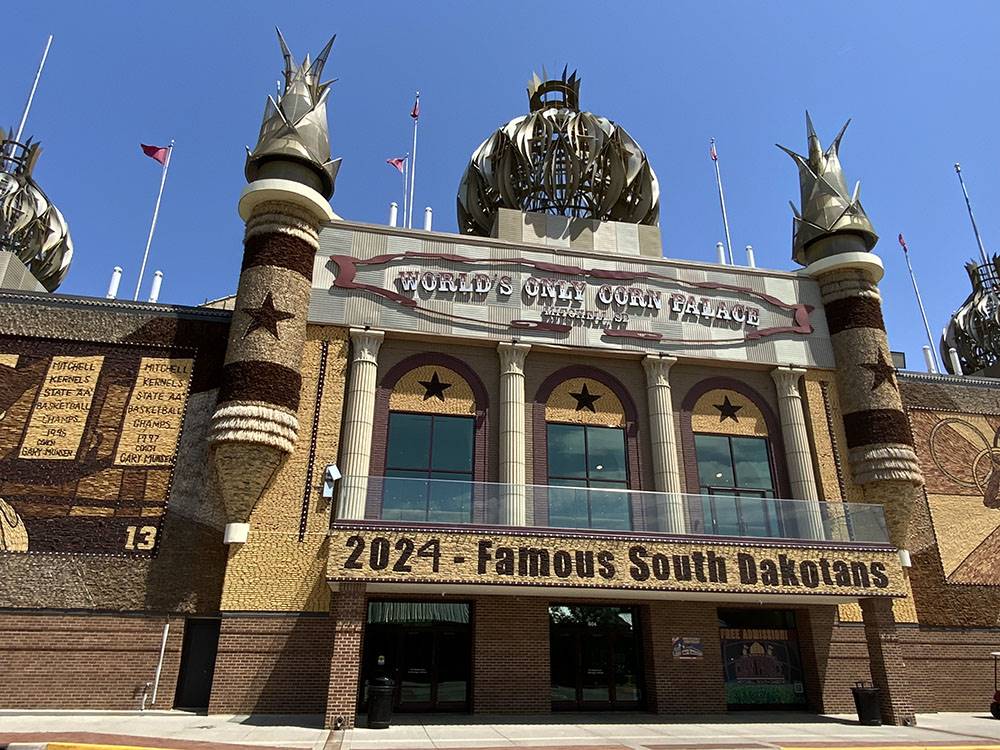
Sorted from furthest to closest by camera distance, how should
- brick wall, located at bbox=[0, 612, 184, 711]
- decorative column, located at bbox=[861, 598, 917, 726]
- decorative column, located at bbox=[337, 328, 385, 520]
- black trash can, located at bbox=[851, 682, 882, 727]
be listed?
decorative column, located at bbox=[337, 328, 385, 520] < decorative column, located at bbox=[861, 598, 917, 726] < black trash can, located at bbox=[851, 682, 882, 727] < brick wall, located at bbox=[0, 612, 184, 711]

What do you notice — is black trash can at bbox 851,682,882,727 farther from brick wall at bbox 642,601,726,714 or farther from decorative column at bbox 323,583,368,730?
decorative column at bbox 323,583,368,730

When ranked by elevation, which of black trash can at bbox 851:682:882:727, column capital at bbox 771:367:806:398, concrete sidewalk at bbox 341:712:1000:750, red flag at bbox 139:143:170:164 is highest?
red flag at bbox 139:143:170:164

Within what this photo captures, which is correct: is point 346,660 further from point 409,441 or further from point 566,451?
point 566,451

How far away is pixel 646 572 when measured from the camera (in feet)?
56.7

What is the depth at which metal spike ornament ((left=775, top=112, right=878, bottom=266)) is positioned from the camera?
26.3 meters

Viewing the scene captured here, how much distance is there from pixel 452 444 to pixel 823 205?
18.1 m

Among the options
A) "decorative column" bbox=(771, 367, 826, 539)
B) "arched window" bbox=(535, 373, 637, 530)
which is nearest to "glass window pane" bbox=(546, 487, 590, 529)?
"arched window" bbox=(535, 373, 637, 530)

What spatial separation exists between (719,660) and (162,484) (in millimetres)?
17341

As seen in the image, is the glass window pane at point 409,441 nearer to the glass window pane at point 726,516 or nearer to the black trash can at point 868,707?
the glass window pane at point 726,516

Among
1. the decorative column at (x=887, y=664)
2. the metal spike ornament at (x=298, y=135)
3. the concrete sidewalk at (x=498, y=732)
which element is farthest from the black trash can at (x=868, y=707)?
the metal spike ornament at (x=298, y=135)

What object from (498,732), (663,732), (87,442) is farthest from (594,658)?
(87,442)

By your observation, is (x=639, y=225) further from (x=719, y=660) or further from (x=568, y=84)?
(x=719, y=660)

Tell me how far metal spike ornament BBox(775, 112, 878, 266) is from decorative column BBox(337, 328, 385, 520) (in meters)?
17.7

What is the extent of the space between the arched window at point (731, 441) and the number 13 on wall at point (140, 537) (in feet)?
54.4
